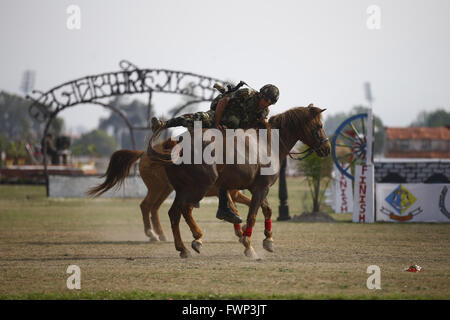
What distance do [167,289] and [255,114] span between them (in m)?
4.51

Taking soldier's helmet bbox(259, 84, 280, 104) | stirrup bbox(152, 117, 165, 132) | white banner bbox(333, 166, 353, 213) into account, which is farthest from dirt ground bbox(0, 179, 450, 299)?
white banner bbox(333, 166, 353, 213)

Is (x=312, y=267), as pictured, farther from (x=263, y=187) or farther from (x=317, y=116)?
(x=317, y=116)

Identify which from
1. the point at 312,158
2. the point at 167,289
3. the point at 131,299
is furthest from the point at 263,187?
the point at 312,158

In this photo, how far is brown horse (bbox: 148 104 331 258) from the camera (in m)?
11.0

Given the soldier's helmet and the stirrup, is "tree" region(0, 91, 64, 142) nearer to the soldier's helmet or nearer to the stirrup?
the stirrup

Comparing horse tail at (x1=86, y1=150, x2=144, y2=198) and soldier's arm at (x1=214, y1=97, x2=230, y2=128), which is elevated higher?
soldier's arm at (x1=214, y1=97, x2=230, y2=128)

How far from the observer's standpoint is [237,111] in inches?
458

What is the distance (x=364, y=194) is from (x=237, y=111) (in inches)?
365

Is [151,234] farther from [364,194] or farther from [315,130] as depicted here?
[364,194]

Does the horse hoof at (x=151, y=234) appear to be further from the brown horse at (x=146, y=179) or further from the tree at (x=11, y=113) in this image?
the tree at (x=11, y=113)

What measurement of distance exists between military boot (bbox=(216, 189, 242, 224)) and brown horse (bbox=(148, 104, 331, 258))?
0.58 metres

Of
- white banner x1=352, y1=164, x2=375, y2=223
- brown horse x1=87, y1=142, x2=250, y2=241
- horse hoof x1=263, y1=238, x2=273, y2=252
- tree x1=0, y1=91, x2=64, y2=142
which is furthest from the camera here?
tree x1=0, y1=91, x2=64, y2=142

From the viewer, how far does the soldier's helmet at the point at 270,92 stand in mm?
11414

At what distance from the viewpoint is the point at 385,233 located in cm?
1634
